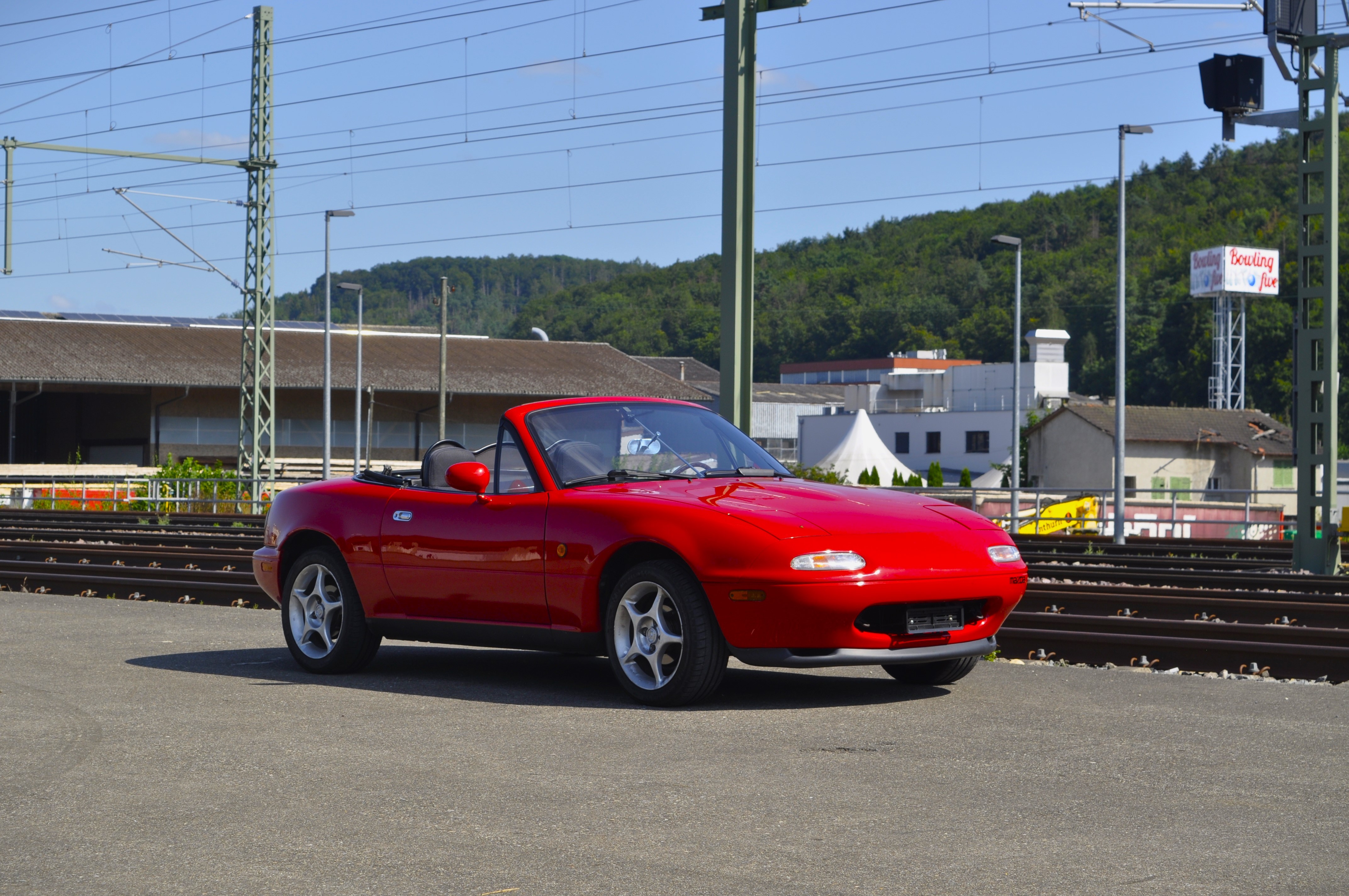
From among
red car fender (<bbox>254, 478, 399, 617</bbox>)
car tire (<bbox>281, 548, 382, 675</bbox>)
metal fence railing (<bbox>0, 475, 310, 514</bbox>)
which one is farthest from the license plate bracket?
metal fence railing (<bbox>0, 475, 310, 514</bbox>)

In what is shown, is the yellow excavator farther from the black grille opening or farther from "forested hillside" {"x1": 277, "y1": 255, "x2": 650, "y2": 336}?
"forested hillside" {"x1": 277, "y1": 255, "x2": 650, "y2": 336}

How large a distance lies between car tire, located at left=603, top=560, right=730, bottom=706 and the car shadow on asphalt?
0.11 metres

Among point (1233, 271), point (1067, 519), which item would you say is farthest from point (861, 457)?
point (1233, 271)

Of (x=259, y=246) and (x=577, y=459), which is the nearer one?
(x=577, y=459)

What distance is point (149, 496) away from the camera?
123 ft

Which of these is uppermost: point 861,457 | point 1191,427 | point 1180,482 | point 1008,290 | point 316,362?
point 1008,290

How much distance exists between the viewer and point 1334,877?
4121mm

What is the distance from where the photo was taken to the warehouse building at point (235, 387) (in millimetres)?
57906

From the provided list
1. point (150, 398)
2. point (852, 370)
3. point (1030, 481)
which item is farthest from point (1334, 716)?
point (852, 370)

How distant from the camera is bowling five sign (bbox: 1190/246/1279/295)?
3497 inches

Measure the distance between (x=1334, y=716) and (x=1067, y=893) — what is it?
3599 mm

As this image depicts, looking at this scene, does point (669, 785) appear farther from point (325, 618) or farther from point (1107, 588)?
point (1107, 588)

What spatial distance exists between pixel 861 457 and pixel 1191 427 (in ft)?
83.6

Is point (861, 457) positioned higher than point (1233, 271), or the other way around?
point (1233, 271)
